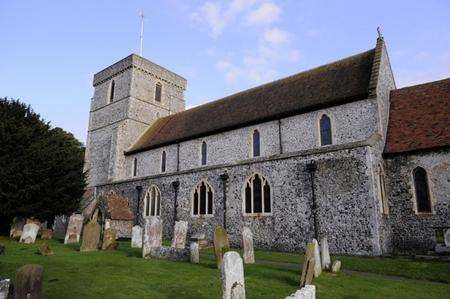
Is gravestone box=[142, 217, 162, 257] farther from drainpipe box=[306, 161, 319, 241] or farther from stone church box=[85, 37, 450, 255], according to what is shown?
drainpipe box=[306, 161, 319, 241]

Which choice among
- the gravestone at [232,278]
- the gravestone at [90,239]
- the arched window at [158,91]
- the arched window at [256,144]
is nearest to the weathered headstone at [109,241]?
the gravestone at [90,239]

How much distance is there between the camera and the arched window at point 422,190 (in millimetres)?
14707

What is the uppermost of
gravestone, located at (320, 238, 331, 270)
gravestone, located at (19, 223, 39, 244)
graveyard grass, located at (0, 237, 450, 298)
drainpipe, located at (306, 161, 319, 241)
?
drainpipe, located at (306, 161, 319, 241)

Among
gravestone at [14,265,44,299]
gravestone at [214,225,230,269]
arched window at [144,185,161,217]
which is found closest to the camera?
gravestone at [14,265,44,299]

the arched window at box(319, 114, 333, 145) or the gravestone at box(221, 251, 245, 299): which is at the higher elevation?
the arched window at box(319, 114, 333, 145)

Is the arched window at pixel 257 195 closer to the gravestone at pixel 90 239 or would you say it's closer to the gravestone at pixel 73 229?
the gravestone at pixel 90 239

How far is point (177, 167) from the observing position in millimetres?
23344

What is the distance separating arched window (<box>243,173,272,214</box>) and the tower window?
383 centimetres

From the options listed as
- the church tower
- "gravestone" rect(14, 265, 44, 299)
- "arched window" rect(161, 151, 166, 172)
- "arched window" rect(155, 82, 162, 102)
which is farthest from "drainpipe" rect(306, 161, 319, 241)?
"arched window" rect(155, 82, 162, 102)

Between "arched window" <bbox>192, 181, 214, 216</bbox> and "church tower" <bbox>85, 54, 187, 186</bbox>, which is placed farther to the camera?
"church tower" <bbox>85, 54, 187, 186</bbox>

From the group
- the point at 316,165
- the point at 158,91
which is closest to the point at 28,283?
the point at 316,165

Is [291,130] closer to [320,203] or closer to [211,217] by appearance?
[320,203]

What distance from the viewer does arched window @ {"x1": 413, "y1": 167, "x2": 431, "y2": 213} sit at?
48.3ft

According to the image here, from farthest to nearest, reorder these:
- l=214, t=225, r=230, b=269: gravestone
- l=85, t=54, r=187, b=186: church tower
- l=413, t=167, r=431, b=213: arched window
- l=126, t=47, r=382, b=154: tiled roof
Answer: l=85, t=54, r=187, b=186: church tower
l=126, t=47, r=382, b=154: tiled roof
l=413, t=167, r=431, b=213: arched window
l=214, t=225, r=230, b=269: gravestone
